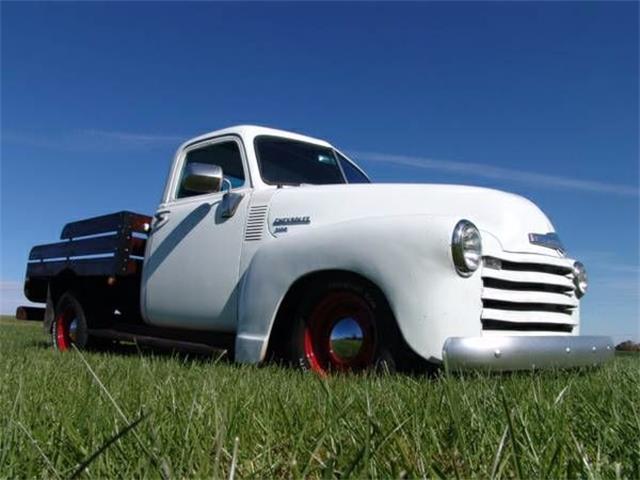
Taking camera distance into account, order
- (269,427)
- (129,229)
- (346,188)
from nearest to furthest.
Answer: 1. (269,427)
2. (346,188)
3. (129,229)

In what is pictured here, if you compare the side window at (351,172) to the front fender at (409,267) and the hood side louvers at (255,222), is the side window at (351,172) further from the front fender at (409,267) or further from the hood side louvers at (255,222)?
the front fender at (409,267)

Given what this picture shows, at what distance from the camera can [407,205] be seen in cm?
399

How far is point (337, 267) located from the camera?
3590 millimetres

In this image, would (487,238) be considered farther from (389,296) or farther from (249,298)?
(249,298)

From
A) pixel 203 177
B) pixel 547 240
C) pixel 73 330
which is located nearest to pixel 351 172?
pixel 203 177

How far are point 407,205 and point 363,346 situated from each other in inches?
39.3

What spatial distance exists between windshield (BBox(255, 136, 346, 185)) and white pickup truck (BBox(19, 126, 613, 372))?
0.04 ft

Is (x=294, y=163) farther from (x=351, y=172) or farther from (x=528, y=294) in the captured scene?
(x=528, y=294)

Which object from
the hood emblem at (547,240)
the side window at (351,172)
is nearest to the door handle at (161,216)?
the side window at (351,172)

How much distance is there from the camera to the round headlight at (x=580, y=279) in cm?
418

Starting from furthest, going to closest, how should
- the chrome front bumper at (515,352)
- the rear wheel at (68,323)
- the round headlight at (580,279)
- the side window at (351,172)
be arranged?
the rear wheel at (68,323), the side window at (351,172), the round headlight at (580,279), the chrome front bumper at (515,352)

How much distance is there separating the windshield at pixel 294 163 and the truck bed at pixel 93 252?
1.63 meters

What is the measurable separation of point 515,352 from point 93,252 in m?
4.56

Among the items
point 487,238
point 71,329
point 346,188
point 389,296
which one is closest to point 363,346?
point 389,296
